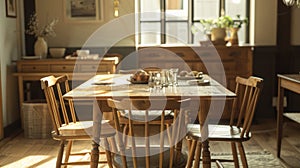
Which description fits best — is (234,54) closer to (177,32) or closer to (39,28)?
(177,32)

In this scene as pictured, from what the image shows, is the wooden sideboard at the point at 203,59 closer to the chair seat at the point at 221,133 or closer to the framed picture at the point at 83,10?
the framed picture at the point at 83,10

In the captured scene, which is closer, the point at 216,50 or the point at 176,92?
the point at 176,92

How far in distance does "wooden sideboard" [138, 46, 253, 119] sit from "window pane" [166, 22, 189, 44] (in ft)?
1.72

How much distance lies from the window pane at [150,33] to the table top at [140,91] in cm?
242

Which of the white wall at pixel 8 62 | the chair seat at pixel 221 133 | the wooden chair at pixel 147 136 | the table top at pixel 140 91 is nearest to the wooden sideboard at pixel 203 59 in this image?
the white wall at pixel 8 62

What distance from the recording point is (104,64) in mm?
4746

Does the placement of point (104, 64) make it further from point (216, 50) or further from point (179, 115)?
point (179, 115)

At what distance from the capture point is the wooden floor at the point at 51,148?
3.69 meters

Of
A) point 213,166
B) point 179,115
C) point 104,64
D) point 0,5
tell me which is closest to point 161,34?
point 104,64

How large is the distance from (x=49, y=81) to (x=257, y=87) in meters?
1.49

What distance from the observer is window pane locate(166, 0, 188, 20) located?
5555mm

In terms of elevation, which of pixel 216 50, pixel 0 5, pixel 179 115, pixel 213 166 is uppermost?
pixel 0 5

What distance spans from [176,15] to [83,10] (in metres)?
1.25

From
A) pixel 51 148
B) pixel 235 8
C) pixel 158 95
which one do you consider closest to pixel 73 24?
pixel 51 148
